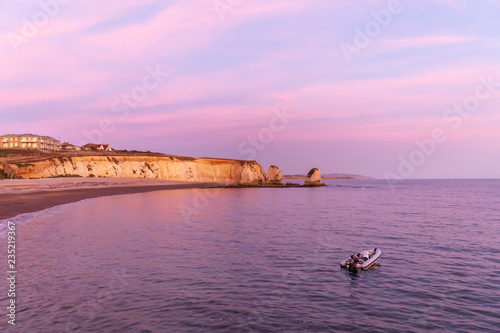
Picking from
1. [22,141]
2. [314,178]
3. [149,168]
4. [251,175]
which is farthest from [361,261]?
[22,141]

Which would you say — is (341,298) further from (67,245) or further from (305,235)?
(67,245)

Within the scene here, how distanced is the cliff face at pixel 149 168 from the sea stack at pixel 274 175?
8.20 ft

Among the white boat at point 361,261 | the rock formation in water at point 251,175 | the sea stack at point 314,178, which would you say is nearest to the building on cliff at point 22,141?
the rock formation in water at point 251,175

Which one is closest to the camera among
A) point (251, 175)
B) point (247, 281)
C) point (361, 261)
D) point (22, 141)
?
point (247, 281)

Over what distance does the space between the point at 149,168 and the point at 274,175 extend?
52.6 meters

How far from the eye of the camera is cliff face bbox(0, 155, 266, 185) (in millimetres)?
74062

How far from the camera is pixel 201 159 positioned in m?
→ 131

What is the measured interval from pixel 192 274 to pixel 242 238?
340 inches

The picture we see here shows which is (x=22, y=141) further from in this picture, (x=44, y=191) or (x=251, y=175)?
(x=44, y=191)

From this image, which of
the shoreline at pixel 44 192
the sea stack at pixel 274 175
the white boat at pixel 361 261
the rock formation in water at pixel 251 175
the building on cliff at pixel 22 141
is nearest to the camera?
the white boat at pixel 361 261

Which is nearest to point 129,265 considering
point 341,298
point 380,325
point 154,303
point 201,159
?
point 154,303

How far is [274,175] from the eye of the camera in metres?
137

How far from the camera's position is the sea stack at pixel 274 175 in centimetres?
13675

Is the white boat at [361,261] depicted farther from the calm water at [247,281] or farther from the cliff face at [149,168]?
the cliff face at [149,168]
